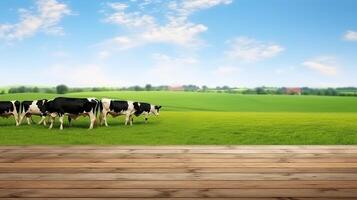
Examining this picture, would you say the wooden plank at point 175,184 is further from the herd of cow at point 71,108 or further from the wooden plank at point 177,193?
the herd of cow at point 71,108

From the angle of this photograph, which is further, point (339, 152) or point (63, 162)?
point (339, 152)

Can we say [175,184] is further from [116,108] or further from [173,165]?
[116,108]

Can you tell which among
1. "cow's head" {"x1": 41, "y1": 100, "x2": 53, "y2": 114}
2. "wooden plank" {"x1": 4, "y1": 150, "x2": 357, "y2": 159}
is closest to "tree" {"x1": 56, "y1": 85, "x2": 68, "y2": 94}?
"cow's head" {"x1": 41, "y1": 100, "x2": 53, "y2": 114}

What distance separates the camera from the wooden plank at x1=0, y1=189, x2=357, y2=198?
4297 millimetres

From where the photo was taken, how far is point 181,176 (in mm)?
5238

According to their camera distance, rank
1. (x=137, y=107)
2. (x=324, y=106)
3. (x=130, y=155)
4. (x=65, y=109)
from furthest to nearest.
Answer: (x=324, y=106)
(x=137, y=107)
(x=65, y=109)
(x=130, y=155)

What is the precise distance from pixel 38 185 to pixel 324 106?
2429 inches

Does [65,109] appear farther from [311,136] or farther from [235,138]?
[311,136]

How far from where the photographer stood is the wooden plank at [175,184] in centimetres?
464

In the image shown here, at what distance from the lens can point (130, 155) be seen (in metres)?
6.91

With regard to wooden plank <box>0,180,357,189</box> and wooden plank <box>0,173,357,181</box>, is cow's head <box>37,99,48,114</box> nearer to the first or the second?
wooden plank <box>0,173,357,181</box>

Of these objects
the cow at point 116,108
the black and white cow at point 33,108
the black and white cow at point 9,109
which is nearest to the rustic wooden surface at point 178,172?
the cow at point 116,108

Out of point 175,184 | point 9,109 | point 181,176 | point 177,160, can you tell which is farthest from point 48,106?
point 175,184

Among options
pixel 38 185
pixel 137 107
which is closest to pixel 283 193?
pixel 38 185
